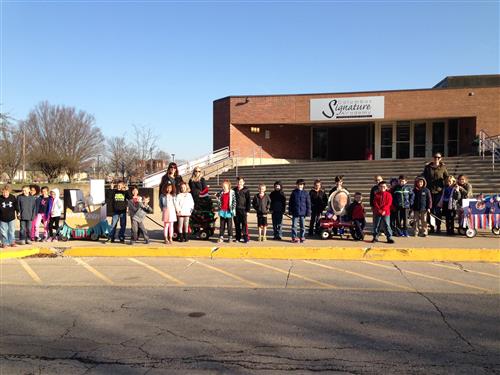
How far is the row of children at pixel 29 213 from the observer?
10922 mm

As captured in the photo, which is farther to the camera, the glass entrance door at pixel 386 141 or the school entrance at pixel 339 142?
the school entrance at pixel 339 142

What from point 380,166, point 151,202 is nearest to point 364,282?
point 151,202

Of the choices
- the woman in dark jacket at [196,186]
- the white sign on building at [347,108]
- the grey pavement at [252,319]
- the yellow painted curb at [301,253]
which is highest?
the white sign on building at [347,108]

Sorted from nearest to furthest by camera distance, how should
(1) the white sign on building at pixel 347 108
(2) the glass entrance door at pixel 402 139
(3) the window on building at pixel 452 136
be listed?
1. (1) the white sign on building at pixel 347 108
2. (3) the window on building at pixel 452 136
3. (2) the glass entrance door at pixel 402 139

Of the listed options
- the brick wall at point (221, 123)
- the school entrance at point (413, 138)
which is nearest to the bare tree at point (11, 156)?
the brick wall at point (221, 123)

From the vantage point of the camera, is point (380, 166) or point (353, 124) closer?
point (380, 166)

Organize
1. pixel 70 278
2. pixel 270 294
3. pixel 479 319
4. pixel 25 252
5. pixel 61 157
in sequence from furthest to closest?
pixel 61 157
pixel 25 252
pixel 70 278
pixel 270 294
pixel 479 319

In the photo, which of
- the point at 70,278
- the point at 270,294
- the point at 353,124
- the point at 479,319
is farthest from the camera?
the point at 353,124

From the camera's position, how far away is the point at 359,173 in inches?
896

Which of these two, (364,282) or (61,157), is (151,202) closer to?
(364,282)

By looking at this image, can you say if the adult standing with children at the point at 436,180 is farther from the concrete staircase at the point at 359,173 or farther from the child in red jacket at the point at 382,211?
the concrete staircase at the point at 359,173

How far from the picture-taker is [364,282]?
7.29 metres

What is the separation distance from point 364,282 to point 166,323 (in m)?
3.52

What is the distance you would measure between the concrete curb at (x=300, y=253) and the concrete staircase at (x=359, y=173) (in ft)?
28.7
